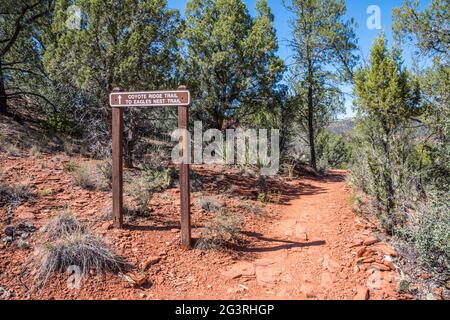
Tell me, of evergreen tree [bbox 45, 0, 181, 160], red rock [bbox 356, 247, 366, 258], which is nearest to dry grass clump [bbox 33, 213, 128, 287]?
red rock [bbox 356, 247, 366, 258]

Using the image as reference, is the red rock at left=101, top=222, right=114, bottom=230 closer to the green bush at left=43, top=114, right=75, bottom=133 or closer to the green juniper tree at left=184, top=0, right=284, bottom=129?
the green bush at left=43, top=114, right=75, bottom=133

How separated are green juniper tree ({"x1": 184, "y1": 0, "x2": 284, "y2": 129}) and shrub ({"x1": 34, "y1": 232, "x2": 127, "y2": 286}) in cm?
673

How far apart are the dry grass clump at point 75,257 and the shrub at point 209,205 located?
7.51 feet

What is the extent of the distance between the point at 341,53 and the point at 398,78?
598cm

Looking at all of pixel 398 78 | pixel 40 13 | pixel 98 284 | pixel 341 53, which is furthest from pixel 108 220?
pixel 341 53

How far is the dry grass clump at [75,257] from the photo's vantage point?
3522mm

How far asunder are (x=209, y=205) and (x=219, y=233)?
1269 mm

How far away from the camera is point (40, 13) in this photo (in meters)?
9.39

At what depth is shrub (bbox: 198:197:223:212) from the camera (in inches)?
235

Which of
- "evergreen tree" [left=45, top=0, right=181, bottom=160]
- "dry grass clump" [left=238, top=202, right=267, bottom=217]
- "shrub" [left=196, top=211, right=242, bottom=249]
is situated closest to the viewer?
"shrub" [left=196, top=211, right=242, bottom=249]
